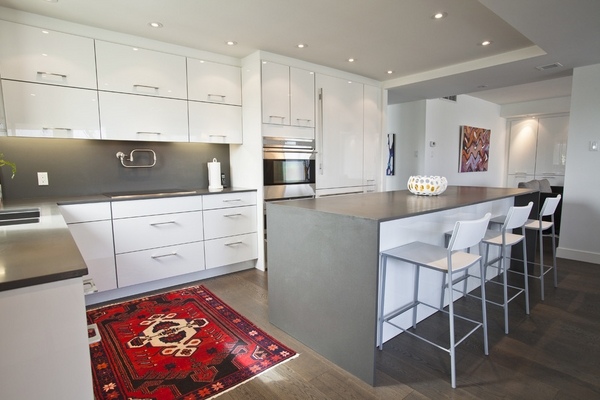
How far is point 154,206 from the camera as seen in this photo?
9.49 ft

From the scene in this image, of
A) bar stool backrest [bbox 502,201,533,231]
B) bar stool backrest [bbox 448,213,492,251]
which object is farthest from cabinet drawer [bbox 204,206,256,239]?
bar stool backrest [bbox 502,201,533,231]

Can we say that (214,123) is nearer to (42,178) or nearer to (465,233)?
(42,178)

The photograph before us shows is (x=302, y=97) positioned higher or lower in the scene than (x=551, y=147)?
higher

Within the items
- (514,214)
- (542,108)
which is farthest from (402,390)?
(542,108)

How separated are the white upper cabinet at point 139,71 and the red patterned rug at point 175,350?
75.9 inches

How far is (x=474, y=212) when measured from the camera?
2.84 meters

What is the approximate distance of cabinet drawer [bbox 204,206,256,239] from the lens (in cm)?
326

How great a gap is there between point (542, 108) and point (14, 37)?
28.3 feet

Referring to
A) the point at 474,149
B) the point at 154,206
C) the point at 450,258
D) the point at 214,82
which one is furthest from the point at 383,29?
the point at 474,149

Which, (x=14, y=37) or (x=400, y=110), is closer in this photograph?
(x=14, y=37)

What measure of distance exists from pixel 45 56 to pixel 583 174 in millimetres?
5572

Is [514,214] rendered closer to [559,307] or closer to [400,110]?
[559,307]

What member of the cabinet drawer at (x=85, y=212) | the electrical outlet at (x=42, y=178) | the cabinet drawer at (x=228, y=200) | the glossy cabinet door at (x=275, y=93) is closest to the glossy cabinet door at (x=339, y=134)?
the glossy cabinet door at (x=275, y=93)

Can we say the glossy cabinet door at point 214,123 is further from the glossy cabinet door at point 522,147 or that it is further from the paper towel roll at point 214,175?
the glossy cabinet door at point 522,147
